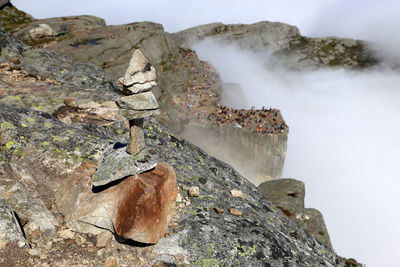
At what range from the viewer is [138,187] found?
7301mm

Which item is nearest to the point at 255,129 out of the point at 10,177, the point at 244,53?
the point at 10,177

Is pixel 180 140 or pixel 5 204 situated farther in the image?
pixel 180 140

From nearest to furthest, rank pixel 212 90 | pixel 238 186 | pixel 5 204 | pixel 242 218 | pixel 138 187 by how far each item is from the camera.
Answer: pixel 5 204 → pixel 138 187 → pixel 242 218 → pixel 238 186 → pixel 212 90

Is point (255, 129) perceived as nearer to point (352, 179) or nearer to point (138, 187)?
point (138, 187)

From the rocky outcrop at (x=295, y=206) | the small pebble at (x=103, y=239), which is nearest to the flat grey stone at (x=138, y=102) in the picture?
the small pebble at (x=103, y=239)

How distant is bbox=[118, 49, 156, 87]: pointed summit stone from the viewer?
270 inches

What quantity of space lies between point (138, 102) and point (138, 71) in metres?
0.82

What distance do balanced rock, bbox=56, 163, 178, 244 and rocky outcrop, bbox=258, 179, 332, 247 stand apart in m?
24.6

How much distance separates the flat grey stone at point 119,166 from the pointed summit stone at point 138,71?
6.97ft

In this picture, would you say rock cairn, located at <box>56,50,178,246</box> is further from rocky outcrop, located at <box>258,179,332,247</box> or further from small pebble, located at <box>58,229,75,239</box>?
rocky outcrop, located at <box>258,179,332,247</box>

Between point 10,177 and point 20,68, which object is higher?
point 20,68

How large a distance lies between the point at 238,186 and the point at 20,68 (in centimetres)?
1426

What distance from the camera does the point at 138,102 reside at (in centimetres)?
714

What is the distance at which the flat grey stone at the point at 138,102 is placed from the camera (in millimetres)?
7094
